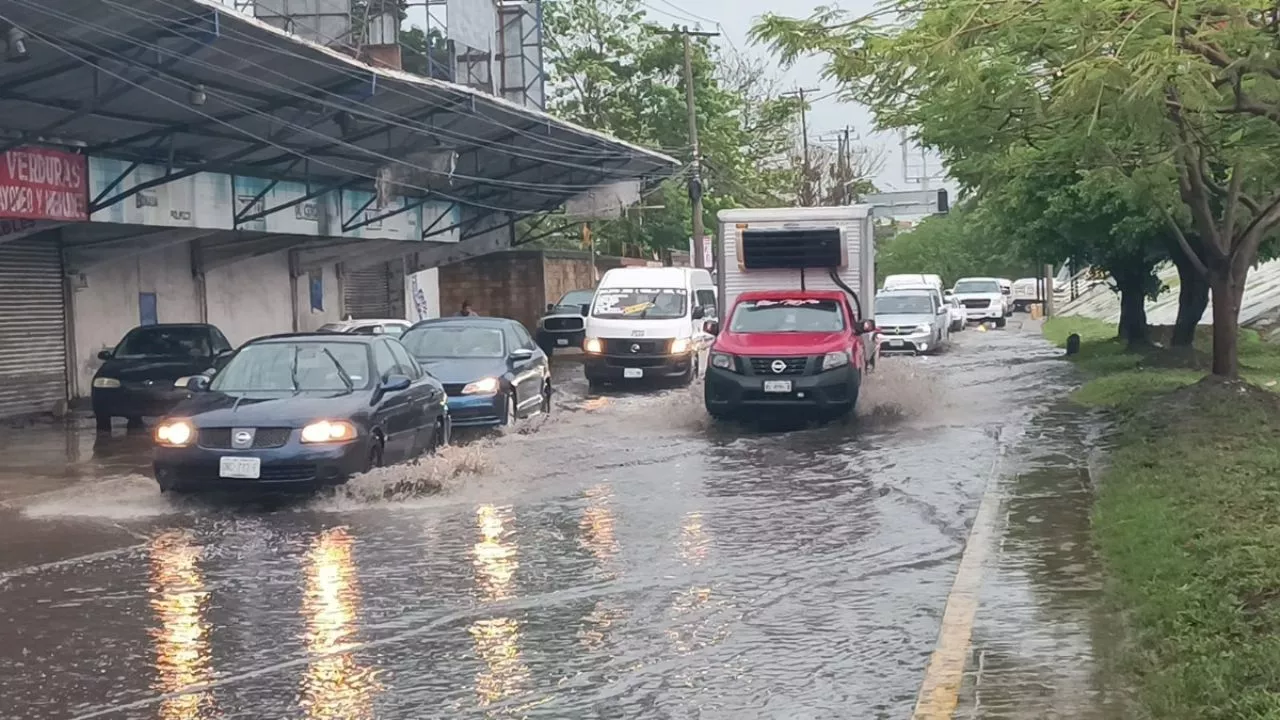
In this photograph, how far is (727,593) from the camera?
9094 mm

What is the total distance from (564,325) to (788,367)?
17.4 metres

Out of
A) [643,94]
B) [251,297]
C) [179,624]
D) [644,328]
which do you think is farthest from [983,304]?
[179,624]

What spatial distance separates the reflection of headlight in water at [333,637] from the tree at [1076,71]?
207 inches

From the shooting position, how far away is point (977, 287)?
58.1m

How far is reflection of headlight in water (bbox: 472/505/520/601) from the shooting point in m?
9.45

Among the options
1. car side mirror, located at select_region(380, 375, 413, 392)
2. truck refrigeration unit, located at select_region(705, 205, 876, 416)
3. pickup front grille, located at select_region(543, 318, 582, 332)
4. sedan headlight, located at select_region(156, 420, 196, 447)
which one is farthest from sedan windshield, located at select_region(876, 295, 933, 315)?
sedan headlight, located at select_region(156, 420, 196, 447)

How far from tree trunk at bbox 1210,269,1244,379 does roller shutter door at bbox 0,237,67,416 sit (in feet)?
57.5

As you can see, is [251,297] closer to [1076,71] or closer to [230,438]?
[230,438]

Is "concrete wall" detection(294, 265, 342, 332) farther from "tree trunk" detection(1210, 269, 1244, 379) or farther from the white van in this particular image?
"tree trunk" detection(1210, 269, 1244, 379)

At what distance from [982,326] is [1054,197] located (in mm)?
31115

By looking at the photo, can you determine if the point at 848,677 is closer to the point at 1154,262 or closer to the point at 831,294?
the point at 831,294

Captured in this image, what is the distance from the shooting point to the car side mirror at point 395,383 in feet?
45.4

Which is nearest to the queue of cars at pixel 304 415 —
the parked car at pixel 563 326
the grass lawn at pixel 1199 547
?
the grass lawn at pixel 1199 547

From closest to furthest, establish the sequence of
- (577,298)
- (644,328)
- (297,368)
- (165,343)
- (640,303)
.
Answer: (297,368)
(165,343)
(644,328)
(640,303)
(577,298)
